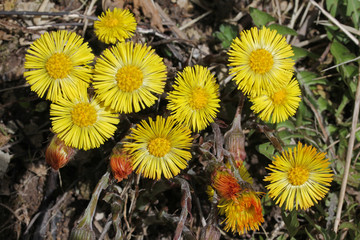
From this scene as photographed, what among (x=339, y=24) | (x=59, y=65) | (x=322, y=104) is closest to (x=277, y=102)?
(x=322, y=104)

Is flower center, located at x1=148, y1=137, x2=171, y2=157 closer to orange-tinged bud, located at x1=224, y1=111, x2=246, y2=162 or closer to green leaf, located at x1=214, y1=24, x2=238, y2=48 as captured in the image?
orange-tinged bud, located at x1=224, y1=111, x2=246, y2=162

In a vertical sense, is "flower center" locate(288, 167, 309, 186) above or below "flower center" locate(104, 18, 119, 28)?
below

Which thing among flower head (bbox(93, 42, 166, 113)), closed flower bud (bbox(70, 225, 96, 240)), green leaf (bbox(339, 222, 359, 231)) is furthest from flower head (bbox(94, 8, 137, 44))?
green leaf (bbox(339, 222, 359, 231))

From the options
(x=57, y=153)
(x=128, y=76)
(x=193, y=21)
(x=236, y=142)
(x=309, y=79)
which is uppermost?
(x=193, y=21)

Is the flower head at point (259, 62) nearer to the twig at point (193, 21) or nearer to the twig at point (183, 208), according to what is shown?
the twig at point (183, 208)

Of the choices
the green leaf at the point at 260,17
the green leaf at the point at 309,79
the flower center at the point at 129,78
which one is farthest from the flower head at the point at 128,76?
the green leaf at the point at 309,79

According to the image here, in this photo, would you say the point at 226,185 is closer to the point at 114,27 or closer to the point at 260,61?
the point at 260,61

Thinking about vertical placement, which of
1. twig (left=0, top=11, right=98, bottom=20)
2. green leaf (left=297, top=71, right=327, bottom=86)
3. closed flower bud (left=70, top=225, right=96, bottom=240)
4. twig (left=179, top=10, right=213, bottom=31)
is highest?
twig (left=179, top=10, right=213, bottom=31)
